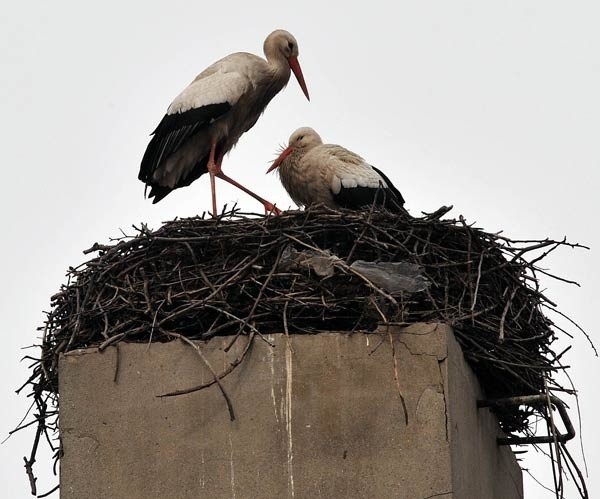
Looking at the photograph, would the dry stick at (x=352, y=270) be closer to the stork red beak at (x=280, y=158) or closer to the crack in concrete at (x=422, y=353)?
the crack in concrete at (x=422, y=353)

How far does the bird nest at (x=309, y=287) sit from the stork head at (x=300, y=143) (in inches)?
77.1

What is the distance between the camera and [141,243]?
7.46m

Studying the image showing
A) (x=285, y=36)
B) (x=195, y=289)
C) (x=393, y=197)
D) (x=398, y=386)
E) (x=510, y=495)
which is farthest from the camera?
(x=285, y=36)

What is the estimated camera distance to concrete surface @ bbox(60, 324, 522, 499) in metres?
6.38

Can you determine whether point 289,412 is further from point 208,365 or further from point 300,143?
point 300,143

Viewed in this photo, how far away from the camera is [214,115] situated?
937cm

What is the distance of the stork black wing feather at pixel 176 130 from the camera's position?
30.7ft

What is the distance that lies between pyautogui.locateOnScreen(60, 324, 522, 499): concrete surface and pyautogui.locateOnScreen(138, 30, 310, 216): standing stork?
2.71 metres

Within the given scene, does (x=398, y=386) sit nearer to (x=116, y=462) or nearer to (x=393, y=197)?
(x=116, y=462)

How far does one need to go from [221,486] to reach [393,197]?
3.06 m

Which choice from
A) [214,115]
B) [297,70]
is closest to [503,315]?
[214,115]

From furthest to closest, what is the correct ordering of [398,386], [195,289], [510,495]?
[510,495]
[195,289]
[398,386]

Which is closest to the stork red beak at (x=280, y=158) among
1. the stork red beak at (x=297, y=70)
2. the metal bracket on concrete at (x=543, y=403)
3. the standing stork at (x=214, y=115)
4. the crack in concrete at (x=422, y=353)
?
the standing stork at (x=214, y=115)

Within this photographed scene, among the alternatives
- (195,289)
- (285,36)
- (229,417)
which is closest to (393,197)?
(285,36)
